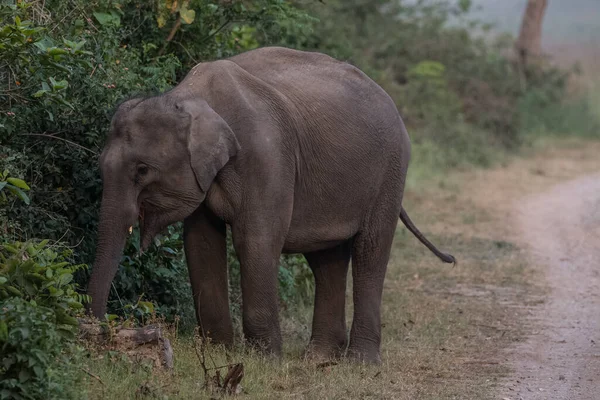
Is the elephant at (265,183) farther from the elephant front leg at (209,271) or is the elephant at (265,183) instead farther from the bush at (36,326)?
the bush at (36,326)

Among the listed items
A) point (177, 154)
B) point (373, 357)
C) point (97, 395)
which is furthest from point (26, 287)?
Result: point (373, 357)

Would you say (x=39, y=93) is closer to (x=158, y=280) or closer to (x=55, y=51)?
(x=55, y=51)

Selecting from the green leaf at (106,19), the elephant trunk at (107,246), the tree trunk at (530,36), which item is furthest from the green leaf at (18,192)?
the tree trunk at (530,36)

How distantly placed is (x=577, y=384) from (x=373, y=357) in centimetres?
147

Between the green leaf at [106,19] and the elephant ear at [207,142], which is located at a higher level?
the green leaf at [106,19]

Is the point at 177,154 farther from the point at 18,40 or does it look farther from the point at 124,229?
the point at 18,40

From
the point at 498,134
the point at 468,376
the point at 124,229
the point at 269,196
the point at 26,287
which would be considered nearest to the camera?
the point at 26,287

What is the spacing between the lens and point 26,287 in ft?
19.0

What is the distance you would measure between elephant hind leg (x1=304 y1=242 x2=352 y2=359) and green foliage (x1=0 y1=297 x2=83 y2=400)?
3046 mm

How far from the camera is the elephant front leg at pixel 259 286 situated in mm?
7031

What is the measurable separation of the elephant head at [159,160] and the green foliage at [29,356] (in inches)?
43.8

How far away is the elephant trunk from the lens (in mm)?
6234

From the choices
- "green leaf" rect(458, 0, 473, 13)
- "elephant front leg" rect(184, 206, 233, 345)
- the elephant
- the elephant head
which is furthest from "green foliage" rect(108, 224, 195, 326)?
"green leaf" rect(458, 0, 473, 13)

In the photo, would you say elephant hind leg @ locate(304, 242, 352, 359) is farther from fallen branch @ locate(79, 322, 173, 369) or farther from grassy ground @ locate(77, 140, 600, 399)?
fallen branch @ locate(79, 322, 173, 369)
